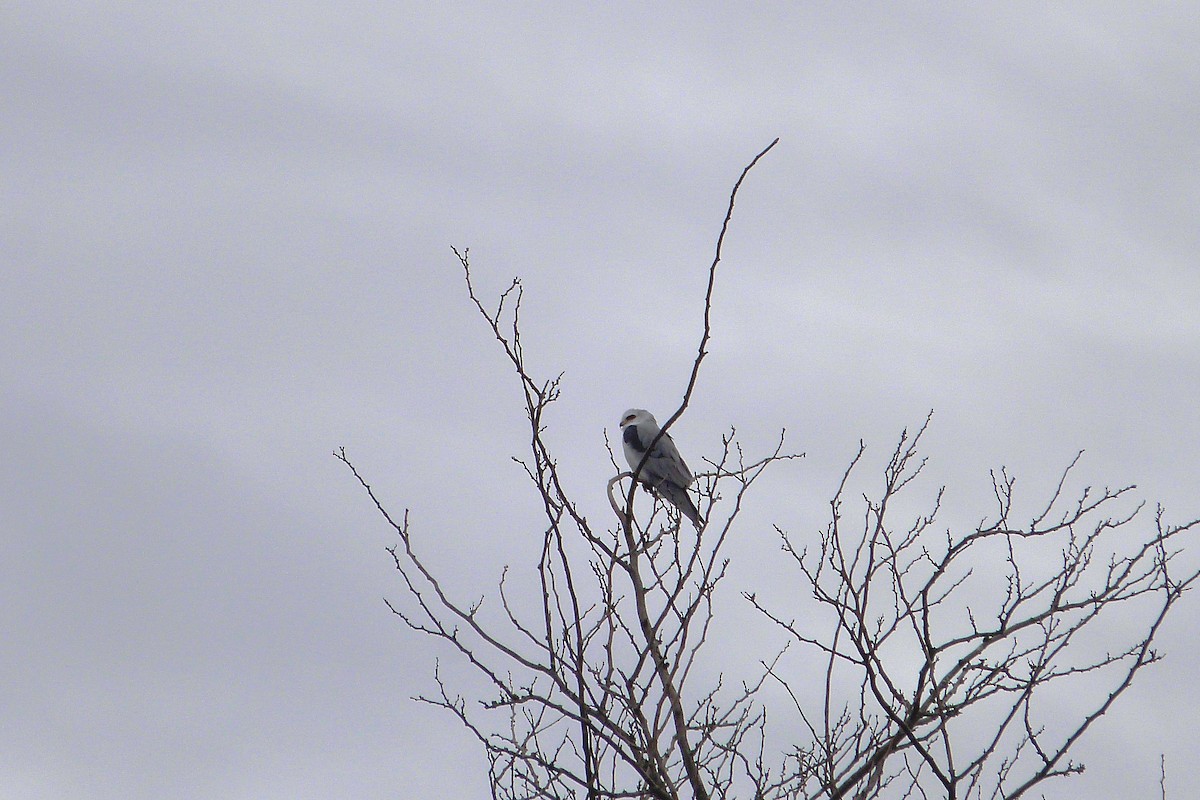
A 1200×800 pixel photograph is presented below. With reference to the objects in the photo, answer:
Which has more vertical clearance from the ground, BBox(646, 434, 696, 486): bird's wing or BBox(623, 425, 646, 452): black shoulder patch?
BBox(623, 425, 646, 452): black shoulder patch

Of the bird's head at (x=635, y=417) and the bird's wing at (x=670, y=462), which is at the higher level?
the bird's head at (x=635, y=417)

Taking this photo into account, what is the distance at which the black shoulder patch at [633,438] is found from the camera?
10854mm

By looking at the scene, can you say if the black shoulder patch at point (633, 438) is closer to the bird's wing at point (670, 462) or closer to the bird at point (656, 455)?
the bird at point (656, 455)

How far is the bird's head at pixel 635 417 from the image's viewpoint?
11936mm

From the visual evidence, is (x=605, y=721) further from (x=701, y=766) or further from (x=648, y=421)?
(x=648, y=421)

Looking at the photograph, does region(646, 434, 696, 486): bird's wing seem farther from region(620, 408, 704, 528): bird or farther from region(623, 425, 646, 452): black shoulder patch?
region(623, 425, 646, 452): black shoulder patch

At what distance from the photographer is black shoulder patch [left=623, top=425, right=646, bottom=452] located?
35.6 ft

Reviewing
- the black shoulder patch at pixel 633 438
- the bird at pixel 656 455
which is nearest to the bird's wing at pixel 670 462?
the bird at pixel 656 455

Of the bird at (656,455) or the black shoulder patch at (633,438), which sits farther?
the black shoulder patch at (633,438)

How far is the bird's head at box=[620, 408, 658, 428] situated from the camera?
11.9m

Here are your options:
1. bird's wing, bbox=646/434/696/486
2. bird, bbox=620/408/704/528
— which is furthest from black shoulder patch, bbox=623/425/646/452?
bird's wing, bbox=646/434/696/486

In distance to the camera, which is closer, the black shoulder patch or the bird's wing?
the bird's wing

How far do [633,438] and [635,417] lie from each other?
1.09 meters

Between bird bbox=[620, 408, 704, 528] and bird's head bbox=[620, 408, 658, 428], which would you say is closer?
bird bbox=[620, 408, 704, 528]
